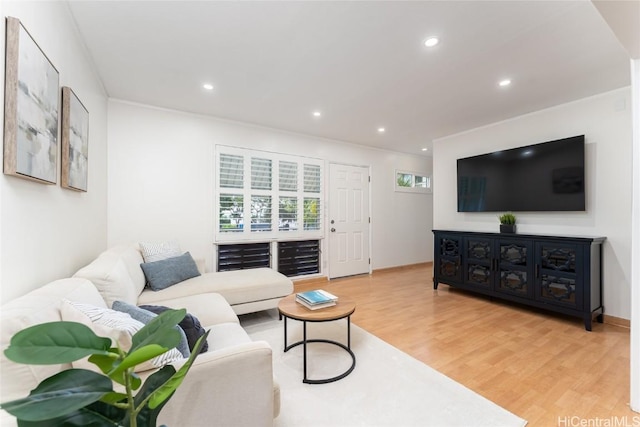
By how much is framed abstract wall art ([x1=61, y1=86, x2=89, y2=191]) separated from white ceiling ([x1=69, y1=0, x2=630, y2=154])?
0.60 m

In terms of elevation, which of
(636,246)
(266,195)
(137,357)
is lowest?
(137,357)

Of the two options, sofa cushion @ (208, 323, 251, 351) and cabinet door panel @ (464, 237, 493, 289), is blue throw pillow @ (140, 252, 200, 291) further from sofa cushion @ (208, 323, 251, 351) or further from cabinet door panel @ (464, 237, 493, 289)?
cabinet door panel @ (464, 237, 493, 289)

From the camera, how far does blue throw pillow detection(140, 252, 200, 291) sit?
2588mm

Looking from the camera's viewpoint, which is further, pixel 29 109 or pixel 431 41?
pixel 431 41

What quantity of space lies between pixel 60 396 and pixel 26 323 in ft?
1.98

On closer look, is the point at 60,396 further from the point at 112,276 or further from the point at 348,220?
the point at 348,220

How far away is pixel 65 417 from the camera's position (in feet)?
1.86

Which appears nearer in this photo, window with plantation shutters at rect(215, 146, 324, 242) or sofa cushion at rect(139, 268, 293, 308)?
sofa cushion at rect(139, 268, 293, 308)

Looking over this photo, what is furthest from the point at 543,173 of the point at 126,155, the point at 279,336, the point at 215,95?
the point at 126,155

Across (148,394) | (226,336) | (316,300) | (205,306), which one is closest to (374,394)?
(316,300)

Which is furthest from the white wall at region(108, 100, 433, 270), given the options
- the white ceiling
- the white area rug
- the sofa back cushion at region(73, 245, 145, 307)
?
the white area rug

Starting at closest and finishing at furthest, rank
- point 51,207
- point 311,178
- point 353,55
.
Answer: point 51,207
point 353,55
point 311,178

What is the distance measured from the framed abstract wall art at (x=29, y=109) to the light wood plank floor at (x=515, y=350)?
2703mm

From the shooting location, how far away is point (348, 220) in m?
5.00
